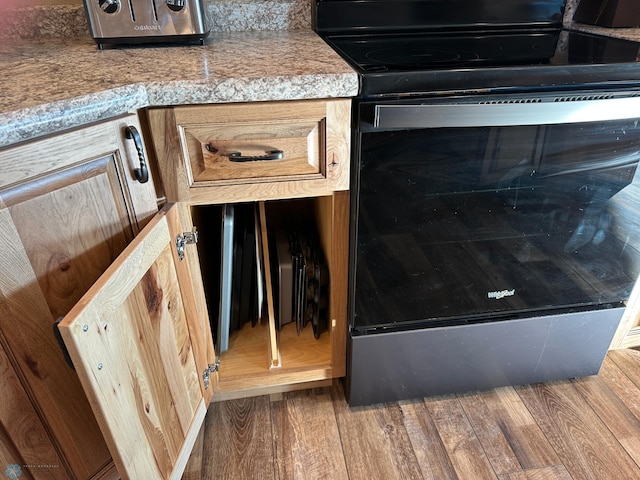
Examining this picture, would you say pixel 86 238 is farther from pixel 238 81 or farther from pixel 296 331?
pixel 296 331

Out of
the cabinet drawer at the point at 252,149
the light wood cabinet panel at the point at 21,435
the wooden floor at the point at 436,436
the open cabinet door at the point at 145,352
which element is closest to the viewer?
the open cabinet door at the point at 145,352

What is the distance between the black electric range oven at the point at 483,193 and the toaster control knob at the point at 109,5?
0.52m

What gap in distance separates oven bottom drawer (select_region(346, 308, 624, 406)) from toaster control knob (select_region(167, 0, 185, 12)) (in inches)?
35.8

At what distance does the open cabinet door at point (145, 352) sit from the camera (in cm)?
70

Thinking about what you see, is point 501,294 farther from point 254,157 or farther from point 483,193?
point 254,157

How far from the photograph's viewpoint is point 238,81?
876 millimetres

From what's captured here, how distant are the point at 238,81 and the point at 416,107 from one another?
0.35 metres

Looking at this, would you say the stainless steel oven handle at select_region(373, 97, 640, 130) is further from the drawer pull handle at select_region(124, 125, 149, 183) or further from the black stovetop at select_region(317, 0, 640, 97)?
the drawer pull handle at select_region(124, 125, 149, 183)

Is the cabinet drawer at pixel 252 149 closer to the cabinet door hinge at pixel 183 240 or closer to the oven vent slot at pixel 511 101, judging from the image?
the cabinet door hinge at pixel 183 240

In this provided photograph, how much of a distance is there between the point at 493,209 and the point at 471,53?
1.26 feet

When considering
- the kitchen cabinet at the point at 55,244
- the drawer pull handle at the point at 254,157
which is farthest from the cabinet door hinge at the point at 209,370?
the drawer pull handle at the point at 254,157

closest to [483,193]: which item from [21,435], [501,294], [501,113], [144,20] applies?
[501,113]

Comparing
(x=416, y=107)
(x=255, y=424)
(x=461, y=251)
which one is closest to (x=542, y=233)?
(x=461, y=251)

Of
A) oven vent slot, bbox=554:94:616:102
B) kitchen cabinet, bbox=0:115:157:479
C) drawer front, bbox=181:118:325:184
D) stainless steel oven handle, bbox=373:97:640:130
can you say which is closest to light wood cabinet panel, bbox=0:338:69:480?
kitchen cabinet, bbox=0:115:157:479
